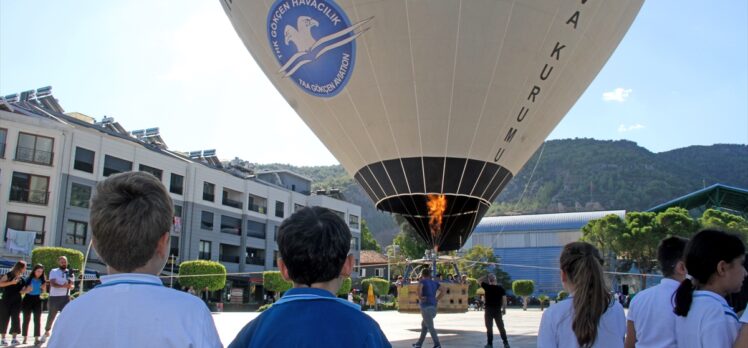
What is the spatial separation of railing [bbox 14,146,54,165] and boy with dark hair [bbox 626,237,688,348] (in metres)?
36.6

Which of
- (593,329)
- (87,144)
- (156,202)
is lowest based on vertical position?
(593,329)

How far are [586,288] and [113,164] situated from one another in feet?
129

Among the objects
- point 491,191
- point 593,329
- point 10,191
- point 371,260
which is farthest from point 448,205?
point 371,260

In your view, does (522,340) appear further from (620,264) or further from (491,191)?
(620,264)

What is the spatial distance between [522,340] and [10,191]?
1235 inches

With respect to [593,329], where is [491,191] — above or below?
above

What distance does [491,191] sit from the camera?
557 inches

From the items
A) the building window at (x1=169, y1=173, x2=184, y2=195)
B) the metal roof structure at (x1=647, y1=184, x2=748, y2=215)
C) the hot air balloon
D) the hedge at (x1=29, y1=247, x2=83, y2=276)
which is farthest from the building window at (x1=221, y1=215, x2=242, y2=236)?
the metal roof structure at (x1=647, y1=184, x2=748, y2=215)

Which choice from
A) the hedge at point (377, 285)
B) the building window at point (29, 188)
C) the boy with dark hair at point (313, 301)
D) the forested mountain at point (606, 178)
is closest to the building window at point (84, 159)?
the building window at point (29, 188)

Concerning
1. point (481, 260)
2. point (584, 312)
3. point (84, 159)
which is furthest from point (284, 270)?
point (481, 260)

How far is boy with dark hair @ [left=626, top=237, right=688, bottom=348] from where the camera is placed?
3461 millimetres

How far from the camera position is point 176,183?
1710 inches

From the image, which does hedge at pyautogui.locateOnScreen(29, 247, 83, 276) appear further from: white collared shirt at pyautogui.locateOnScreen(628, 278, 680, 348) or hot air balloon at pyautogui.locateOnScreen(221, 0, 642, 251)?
white collared shirt at pyautogui.locateOnScreen(628, 278, 680, 348)

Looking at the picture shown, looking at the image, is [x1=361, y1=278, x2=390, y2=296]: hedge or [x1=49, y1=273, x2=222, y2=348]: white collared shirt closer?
[x1=49, y1=273, x2=222, y2=348]: white collared shirt
